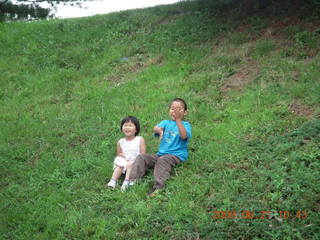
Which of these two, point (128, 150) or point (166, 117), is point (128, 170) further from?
point (166, 117)

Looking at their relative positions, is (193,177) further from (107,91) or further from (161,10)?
(161,10)

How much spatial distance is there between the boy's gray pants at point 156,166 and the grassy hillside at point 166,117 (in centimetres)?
15

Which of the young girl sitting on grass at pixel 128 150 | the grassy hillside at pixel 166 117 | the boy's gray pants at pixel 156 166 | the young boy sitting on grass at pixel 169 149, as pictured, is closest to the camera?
the grassy hillside at pixel 166 117

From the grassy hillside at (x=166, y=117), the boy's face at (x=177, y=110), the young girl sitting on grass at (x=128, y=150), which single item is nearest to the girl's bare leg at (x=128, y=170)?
the young girl sitting on grass at (x=128, y=150)

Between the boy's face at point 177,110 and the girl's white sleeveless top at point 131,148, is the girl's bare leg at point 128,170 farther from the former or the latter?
the boy's face at point 177,110

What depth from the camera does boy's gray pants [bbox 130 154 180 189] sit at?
6.29m

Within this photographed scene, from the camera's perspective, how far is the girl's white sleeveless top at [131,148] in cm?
700

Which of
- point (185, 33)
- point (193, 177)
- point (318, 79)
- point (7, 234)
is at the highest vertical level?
point (185, 33)

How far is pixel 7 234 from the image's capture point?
221 inches

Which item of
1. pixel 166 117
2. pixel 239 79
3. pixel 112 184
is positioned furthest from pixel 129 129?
pixel 239 79

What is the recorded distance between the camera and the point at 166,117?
8852 mm

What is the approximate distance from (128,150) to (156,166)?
76cm

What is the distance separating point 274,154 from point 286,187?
3.45 feet

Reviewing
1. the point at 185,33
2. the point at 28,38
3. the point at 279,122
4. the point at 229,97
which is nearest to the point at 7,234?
the point at 279,122
